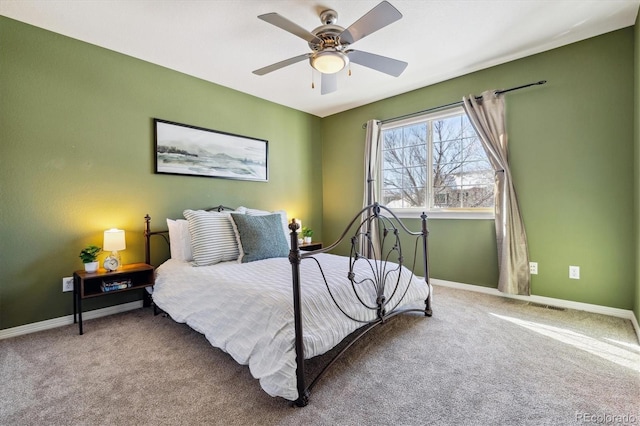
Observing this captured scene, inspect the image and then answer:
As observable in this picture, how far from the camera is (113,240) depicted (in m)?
2.68

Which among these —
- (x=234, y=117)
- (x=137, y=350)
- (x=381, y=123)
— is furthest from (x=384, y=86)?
(x=137, y=350)

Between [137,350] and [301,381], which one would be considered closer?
[301,381]

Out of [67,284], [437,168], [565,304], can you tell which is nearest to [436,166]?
[437,168]

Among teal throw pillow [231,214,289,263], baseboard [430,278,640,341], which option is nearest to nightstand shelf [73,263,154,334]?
teal throw pillow [231,214,289,263]

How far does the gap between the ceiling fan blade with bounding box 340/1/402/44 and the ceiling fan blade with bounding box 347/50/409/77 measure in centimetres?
19

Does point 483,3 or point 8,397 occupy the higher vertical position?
point 483,3

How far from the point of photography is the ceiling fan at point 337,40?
1937 millimetres

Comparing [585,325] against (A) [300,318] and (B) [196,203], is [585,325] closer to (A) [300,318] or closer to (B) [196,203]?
(A) [300,318]

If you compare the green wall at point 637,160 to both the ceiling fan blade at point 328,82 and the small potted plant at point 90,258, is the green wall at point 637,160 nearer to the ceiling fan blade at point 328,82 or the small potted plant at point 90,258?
the ceiling fan blade at point 328,82

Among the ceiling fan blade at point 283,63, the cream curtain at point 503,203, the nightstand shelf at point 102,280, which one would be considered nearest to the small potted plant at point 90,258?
the nightstand shelf at point 102,280

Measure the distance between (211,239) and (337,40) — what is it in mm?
2035

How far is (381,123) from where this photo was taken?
14.0 feet

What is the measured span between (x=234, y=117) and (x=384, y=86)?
79.3 inches
